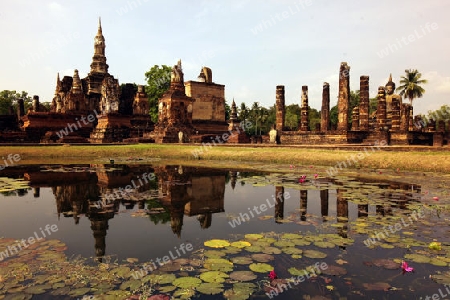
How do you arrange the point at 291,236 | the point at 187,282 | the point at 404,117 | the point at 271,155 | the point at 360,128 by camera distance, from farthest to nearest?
the point at 404,117 < the point at 360,128 < the point at 271,155 < the point at 291,236 < the point at 187,282

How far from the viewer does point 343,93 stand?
26156mm

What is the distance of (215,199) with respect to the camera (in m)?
7.64

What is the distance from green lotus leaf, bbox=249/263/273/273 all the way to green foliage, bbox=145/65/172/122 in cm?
4949

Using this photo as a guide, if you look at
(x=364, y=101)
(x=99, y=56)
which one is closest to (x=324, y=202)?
(x=364, y=101)

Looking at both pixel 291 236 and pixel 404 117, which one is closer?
pixel 291 236

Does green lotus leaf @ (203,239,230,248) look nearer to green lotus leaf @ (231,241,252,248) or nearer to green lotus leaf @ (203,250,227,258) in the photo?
green lotus leaf @ (231,241,252,248)

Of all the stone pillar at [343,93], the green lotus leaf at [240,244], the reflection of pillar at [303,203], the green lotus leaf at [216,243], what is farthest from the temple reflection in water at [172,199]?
the stone pillar at [343,93]

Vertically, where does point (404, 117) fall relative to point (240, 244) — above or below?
above

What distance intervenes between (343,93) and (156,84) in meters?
33.1

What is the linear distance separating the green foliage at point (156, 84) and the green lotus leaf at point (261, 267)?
49493mm

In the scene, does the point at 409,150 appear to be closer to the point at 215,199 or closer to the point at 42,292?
the point at 215,199

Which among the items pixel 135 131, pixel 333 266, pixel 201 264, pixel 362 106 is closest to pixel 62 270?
pixel 201 264

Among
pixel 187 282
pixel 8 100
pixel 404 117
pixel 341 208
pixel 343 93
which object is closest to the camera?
pixel 187 282

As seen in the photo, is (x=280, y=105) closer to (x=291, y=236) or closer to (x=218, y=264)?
(x=291, y=236)
